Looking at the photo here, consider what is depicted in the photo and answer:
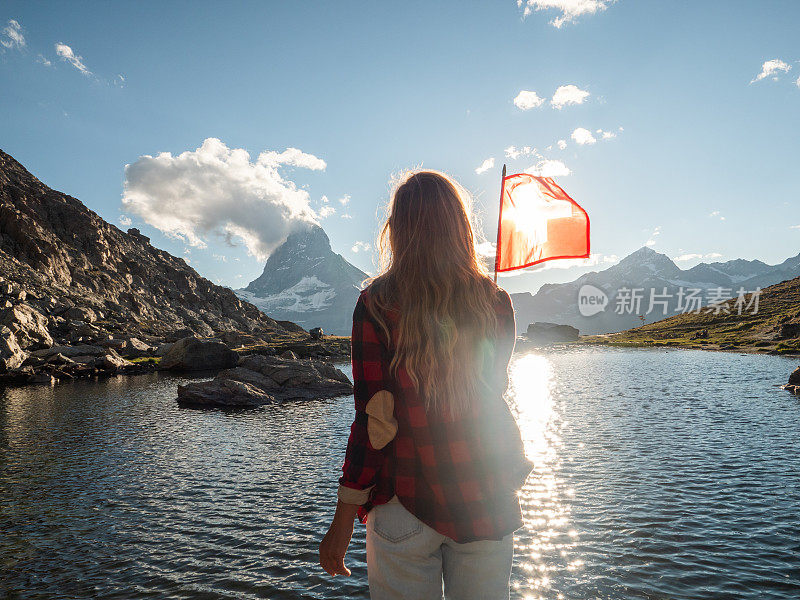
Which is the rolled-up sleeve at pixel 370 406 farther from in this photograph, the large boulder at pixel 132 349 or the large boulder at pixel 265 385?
the large boulder at pixel 132 349

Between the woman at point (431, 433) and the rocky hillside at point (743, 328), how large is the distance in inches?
4442

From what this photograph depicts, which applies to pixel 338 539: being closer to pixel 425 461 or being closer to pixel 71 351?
pixel 425 461

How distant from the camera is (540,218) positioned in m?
7.73

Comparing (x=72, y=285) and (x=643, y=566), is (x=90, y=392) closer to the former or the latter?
(x=643, y=566)

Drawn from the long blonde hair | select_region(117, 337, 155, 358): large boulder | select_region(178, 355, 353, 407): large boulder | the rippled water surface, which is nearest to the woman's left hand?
the long blonde hair

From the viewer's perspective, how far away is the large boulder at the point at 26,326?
6431 centimetres

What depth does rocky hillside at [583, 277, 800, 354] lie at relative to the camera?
108875 millimetres

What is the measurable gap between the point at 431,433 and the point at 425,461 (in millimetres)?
212

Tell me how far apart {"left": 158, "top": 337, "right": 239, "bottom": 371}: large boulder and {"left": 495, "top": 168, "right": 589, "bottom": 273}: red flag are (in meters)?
71.3

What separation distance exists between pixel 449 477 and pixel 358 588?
9.34m

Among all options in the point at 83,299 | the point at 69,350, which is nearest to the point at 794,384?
the point at 69,350

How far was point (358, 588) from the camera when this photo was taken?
36.2ft

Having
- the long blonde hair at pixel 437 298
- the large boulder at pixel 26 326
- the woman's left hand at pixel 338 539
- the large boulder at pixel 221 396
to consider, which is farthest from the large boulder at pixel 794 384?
the large boulder at pixel 26 326

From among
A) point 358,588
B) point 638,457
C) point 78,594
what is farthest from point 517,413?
point 78,594
